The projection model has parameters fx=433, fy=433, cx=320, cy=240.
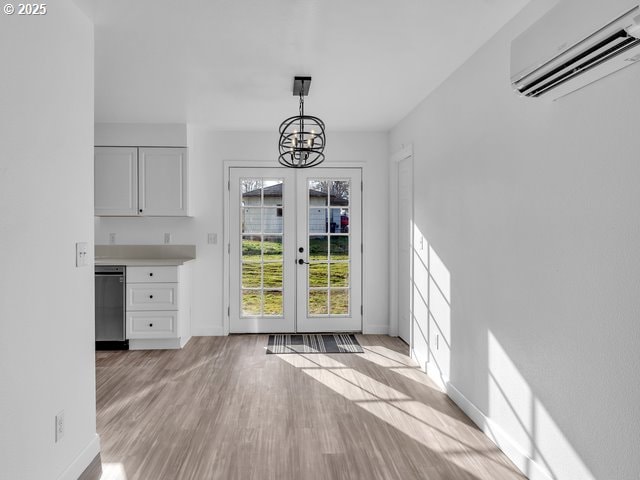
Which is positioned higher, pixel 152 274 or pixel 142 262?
pixel 142 262

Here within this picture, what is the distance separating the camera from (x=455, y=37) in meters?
2.60

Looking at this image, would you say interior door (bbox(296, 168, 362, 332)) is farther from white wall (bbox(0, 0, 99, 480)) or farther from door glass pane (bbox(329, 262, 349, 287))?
white wall (bbox(0, 0, 99, 480))

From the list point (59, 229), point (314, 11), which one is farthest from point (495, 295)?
point (59, 229)

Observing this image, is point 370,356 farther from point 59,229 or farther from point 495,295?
point 59,229

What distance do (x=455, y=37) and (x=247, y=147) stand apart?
3.05 m

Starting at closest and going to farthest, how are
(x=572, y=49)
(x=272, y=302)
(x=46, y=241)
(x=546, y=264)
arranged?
(x=572, y=49), (x=46, y=241), (x=546, y=264), (x=272, y=302)

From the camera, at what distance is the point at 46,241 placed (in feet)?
6.26

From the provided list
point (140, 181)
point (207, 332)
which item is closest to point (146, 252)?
point (140, 181)

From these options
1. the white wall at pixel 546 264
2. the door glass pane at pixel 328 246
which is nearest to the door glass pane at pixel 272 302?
the door glass pane at pixel 328 246

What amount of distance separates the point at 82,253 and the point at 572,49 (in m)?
2.36

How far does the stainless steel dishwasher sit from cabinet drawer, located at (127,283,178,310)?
0.09 meters

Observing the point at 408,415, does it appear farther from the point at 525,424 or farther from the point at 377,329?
the point at 377,329

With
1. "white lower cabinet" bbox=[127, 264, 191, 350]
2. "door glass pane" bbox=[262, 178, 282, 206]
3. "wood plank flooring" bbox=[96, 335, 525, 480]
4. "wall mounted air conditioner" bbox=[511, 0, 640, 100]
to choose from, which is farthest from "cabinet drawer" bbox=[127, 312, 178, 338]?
"wall mounted air conditioner" bbox=[511, 0, 640, 100]

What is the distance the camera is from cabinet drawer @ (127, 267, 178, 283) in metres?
4.53
